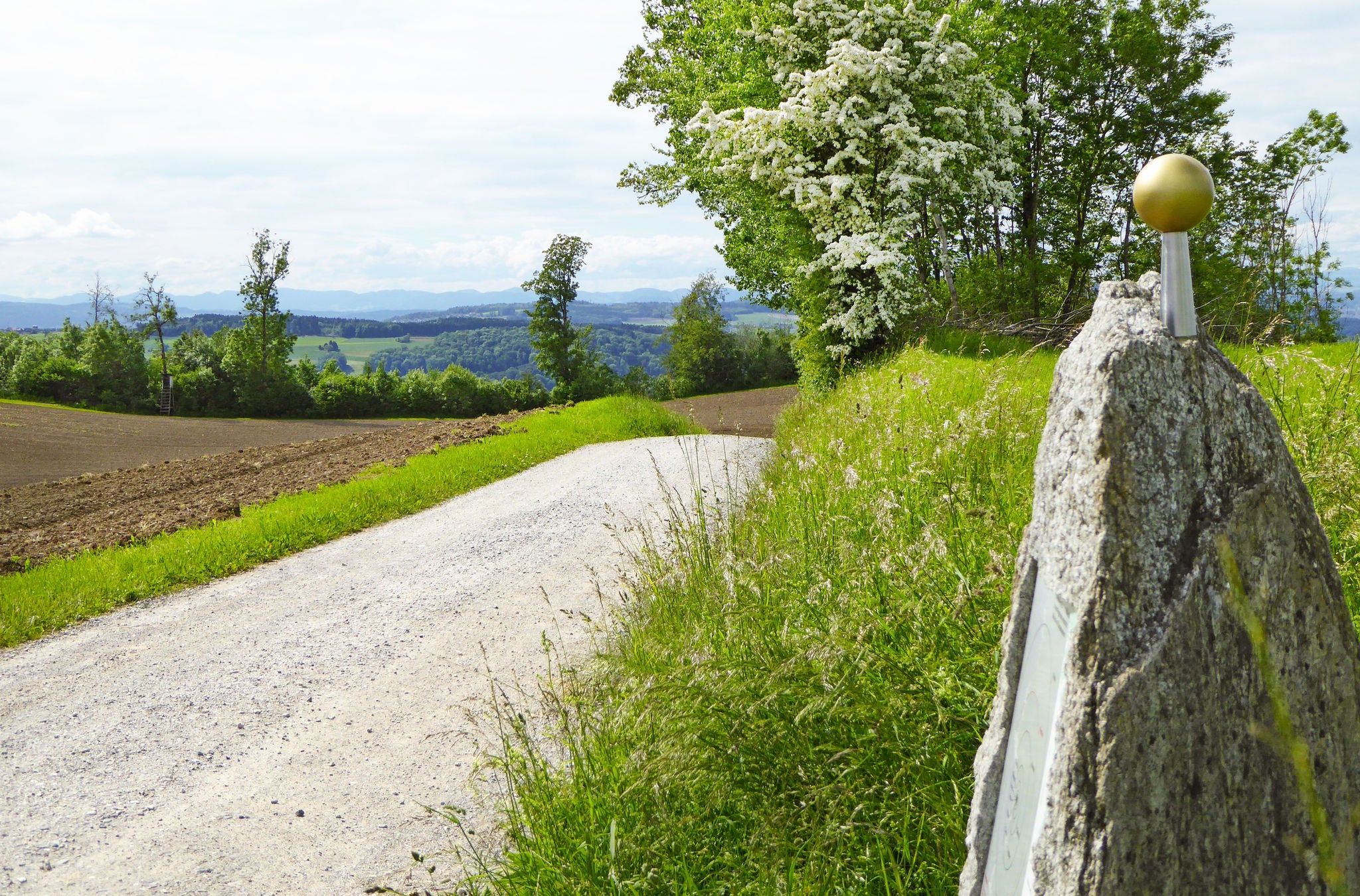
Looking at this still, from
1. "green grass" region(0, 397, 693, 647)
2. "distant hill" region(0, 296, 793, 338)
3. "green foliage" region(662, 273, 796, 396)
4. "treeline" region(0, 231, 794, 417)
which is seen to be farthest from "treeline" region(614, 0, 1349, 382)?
"distant hill" region(0, 296, 793, 338)

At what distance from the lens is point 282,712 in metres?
5.18

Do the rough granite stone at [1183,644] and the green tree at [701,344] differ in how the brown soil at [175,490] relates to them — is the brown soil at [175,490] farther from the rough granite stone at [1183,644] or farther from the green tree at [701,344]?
the green tree at [701,344]

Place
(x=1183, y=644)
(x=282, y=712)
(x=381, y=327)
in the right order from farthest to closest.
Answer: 1. (x=381, y=327)
2. (x=282, y=712)
3. (x=1183, y=644)

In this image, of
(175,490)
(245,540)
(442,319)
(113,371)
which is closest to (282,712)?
(245,540)

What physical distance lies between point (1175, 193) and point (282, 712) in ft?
18.6

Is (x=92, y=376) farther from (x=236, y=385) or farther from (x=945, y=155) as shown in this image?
(x=945, y=155)

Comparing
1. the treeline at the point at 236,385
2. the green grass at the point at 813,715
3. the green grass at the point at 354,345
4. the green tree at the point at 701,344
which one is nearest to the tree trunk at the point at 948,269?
the green grass at the point at 813,715

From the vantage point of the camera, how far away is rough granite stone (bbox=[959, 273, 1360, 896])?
1.41m

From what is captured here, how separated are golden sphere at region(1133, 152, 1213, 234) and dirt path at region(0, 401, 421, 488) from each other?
63.8 feet

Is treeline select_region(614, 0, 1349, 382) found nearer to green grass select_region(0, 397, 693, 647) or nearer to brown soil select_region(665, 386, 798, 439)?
brown soil select_region(665, 386, 798, 439)

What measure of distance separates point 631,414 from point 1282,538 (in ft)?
56.5

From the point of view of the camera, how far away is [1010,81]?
69.8ft

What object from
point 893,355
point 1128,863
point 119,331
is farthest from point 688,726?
point 119,331

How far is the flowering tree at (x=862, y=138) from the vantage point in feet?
50.1
